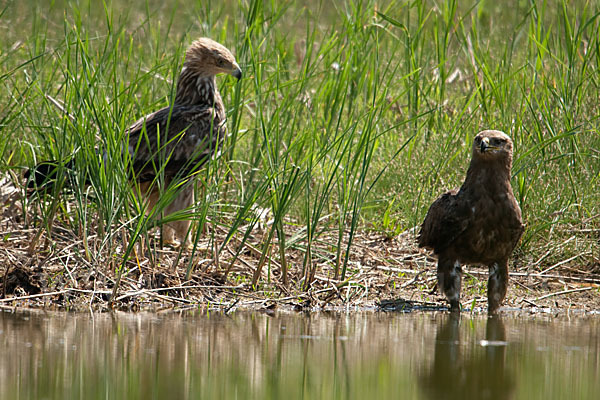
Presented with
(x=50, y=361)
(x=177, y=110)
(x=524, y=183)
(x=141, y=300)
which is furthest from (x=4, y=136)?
(x=524, y=183)

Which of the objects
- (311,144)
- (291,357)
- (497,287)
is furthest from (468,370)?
(311,144)

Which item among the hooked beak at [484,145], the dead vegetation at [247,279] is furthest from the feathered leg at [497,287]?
the hooked beak at [484,145]

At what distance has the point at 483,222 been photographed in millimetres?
5145

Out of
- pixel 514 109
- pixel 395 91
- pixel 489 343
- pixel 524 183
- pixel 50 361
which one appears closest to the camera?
pixel 50 361

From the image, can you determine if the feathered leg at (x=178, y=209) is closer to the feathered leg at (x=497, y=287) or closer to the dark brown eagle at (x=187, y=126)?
the dark brown eagle at (x=187, y=126)

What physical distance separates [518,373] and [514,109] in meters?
3.84

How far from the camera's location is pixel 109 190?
200 inches

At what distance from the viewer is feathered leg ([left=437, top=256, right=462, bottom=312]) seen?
17.0 feet

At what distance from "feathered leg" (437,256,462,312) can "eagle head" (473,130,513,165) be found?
0.63 metres

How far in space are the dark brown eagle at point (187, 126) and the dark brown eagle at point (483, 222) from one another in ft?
5.98

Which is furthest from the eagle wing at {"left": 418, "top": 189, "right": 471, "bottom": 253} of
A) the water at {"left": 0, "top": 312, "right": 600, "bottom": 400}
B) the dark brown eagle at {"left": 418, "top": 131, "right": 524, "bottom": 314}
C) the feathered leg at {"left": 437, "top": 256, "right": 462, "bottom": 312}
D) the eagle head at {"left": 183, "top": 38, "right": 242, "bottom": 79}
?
the eagle head at {"left": 183, "top": 38, "right": 242, "bottom": 79}

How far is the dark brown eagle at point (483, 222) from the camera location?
514 cm

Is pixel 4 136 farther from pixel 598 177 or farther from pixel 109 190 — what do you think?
pixel 598 177

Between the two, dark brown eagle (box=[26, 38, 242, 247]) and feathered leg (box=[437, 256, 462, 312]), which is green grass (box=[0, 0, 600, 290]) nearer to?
dark brown eagle (box=[26, 38, 242, 247])
